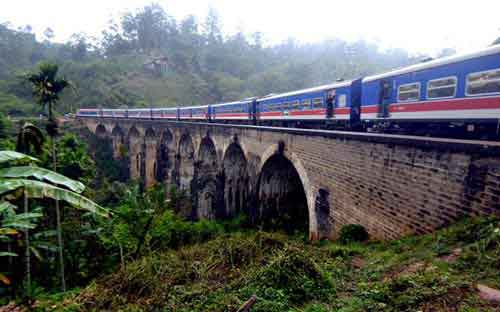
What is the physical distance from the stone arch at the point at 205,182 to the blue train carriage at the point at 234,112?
7.01 feet

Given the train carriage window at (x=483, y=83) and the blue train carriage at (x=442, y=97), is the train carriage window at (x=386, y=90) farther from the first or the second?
the train carriage window at (x=483, y=83)

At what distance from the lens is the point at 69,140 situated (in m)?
17.7

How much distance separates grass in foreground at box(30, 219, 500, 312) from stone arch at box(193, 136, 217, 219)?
14.2 m

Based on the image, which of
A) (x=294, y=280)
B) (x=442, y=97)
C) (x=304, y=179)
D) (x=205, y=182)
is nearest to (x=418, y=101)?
(x=442, y=97)

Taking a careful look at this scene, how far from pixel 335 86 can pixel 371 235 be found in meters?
5.29

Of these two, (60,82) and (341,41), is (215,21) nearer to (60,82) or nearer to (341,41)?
(341,41)

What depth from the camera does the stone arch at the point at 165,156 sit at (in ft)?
80.2

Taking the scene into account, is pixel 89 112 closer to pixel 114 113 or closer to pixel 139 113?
pixel 114 113

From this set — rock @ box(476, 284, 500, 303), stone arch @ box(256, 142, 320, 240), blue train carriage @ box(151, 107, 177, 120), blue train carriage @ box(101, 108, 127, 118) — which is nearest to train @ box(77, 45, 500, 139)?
stone arch @ box(256, 142, 320, 240)

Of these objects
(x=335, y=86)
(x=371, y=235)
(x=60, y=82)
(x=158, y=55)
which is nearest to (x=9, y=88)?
(x=158, y=55)

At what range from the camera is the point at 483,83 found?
17.2 feet

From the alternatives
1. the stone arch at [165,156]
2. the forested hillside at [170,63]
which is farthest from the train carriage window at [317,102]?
the forested hillside at [170,63]

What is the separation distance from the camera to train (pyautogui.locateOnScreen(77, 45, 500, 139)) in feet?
17.3

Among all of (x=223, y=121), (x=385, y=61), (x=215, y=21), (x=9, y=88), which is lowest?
(x=223, y=121)
